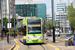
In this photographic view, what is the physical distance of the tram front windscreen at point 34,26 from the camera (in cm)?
1592

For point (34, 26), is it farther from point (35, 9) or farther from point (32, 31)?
point (35, 9)

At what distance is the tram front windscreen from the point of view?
15922mm

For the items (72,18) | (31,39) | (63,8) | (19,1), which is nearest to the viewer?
(31,39)

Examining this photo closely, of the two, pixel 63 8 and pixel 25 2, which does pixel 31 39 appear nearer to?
pixel 25 2

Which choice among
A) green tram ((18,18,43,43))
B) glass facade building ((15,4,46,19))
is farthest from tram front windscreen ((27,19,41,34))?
glass facade building ((15,4,46,19))

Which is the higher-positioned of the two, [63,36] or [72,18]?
[72,18]

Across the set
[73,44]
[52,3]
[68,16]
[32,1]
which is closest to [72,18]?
[68,16]

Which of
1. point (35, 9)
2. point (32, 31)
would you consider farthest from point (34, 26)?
point (35, 9)

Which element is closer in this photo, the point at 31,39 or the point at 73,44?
the point at 73,44

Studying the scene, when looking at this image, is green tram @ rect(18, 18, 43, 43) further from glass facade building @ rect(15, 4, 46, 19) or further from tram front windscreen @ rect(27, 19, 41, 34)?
glass facade building @ rect(15, 4, 46, 19)

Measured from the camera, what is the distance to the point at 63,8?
84.6 ft

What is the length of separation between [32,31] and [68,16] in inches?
384

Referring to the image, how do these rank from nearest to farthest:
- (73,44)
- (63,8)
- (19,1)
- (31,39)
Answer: (73,44), (31,39), (19,1), (63,8)

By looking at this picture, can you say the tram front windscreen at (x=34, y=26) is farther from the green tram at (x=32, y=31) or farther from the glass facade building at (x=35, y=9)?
the glass facade building at (x=35, y=9)
